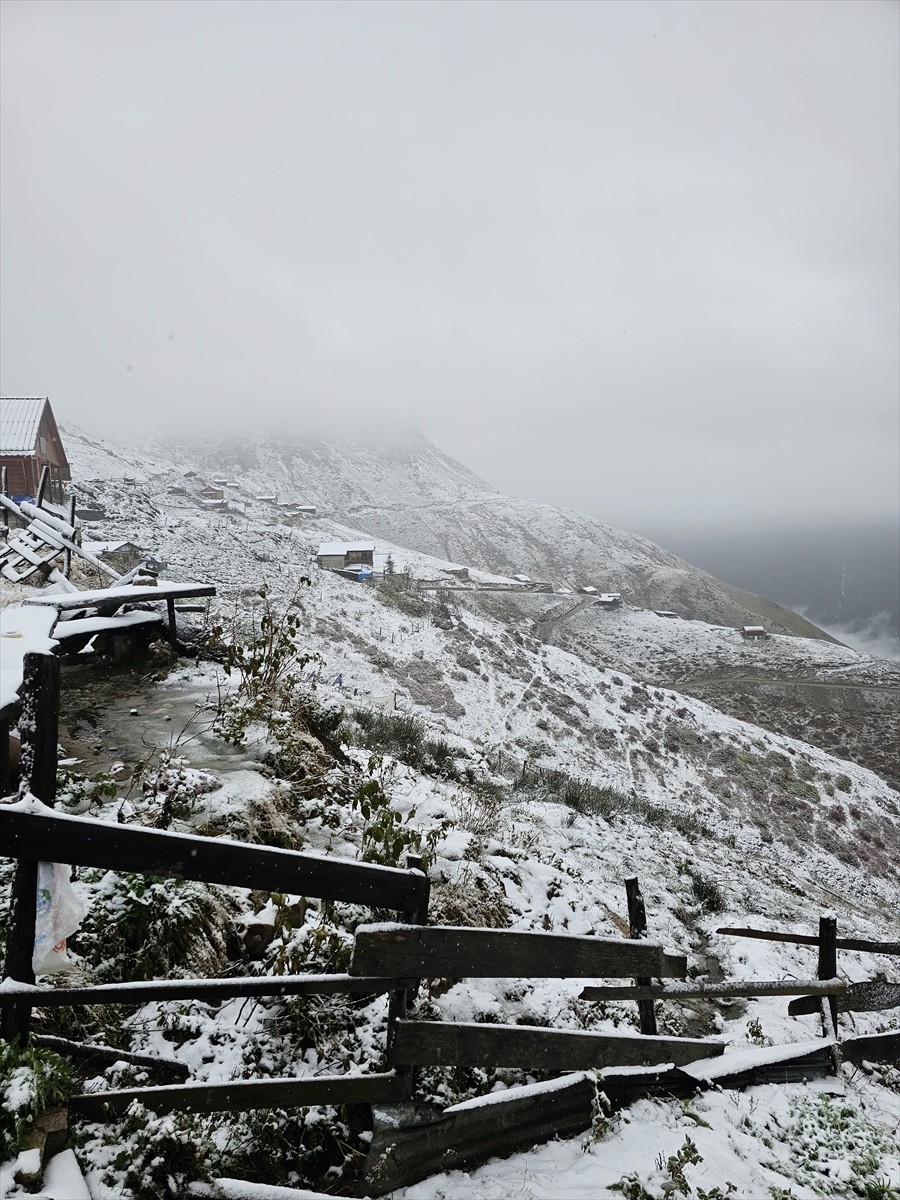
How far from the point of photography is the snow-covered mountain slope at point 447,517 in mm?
85875

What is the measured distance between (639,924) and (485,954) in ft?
7.77

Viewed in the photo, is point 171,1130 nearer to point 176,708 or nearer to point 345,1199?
point 345,1199

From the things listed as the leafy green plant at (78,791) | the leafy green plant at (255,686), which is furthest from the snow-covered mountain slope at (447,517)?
the leafy green plant at (78,791)

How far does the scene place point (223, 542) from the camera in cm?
3984

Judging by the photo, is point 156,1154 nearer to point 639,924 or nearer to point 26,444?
point 639,924

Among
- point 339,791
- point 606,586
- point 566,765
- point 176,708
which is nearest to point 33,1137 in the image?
point 339,791

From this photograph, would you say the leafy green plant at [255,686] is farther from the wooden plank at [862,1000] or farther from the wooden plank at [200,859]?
the wooden plank at [862,1000]

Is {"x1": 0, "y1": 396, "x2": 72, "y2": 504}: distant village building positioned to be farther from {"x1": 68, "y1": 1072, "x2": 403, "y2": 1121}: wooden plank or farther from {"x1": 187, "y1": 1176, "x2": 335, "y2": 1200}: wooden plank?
{"x1": 187, "y1": 1176, "x2": 335, "y2": 1200}: wooden plank

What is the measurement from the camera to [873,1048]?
19.0 ft

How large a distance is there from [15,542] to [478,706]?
19.5 m

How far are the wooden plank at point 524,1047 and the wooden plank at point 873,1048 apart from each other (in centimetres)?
231

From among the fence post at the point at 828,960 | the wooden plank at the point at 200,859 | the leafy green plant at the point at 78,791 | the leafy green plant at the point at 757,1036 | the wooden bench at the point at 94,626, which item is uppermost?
the wooden plank at the point at 200,859

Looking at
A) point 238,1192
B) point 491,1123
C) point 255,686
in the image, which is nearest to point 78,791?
point 255,686

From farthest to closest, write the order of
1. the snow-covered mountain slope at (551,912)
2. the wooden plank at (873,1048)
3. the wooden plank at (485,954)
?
the wooden plank at (873,1048) < the snow-covered mountain slope at (551,912) < the wooden plank at (485,954)
